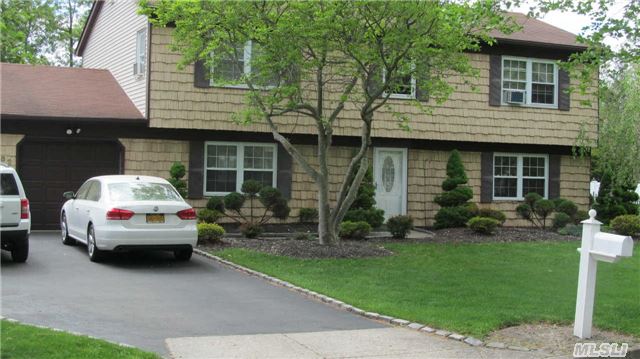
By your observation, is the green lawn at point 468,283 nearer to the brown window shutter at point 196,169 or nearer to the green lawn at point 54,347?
the green lawn at point 54,347

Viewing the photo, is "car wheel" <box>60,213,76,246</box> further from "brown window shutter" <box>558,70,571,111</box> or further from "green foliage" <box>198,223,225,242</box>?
"brown window shutter" <box>558,70,571,111</box>

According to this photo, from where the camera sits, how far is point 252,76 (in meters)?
14.5

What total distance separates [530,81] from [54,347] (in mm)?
17565

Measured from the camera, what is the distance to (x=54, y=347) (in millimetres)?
6258

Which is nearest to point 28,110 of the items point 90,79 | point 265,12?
point 90,79

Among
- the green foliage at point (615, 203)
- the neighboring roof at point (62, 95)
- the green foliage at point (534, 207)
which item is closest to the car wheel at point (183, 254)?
the neighboring roof at point (62, 95)

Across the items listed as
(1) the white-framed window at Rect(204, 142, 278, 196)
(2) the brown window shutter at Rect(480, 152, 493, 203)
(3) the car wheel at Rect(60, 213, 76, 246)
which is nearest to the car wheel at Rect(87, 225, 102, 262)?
(3) the car wheel at Rect(60, 213, 76, 246)

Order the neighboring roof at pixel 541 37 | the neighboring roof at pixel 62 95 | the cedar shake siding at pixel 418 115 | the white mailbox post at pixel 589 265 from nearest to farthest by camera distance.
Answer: the white mailbox post at pixel 589 265, the neighboring roof at pixel 62 95, the cedar shake siding at pixel 418 115, the neighboring roof at pixel 541 37

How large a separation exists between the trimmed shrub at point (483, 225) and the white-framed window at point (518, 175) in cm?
332

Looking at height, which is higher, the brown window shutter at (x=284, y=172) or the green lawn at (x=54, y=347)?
the brown window shutter at (x=284, y=172)

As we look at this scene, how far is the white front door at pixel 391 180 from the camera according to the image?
66.0ft

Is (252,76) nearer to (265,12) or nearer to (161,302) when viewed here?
(265,12)

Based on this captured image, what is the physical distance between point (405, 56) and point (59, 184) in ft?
30.8

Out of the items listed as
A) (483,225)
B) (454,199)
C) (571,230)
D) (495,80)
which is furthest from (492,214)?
(495,80)
